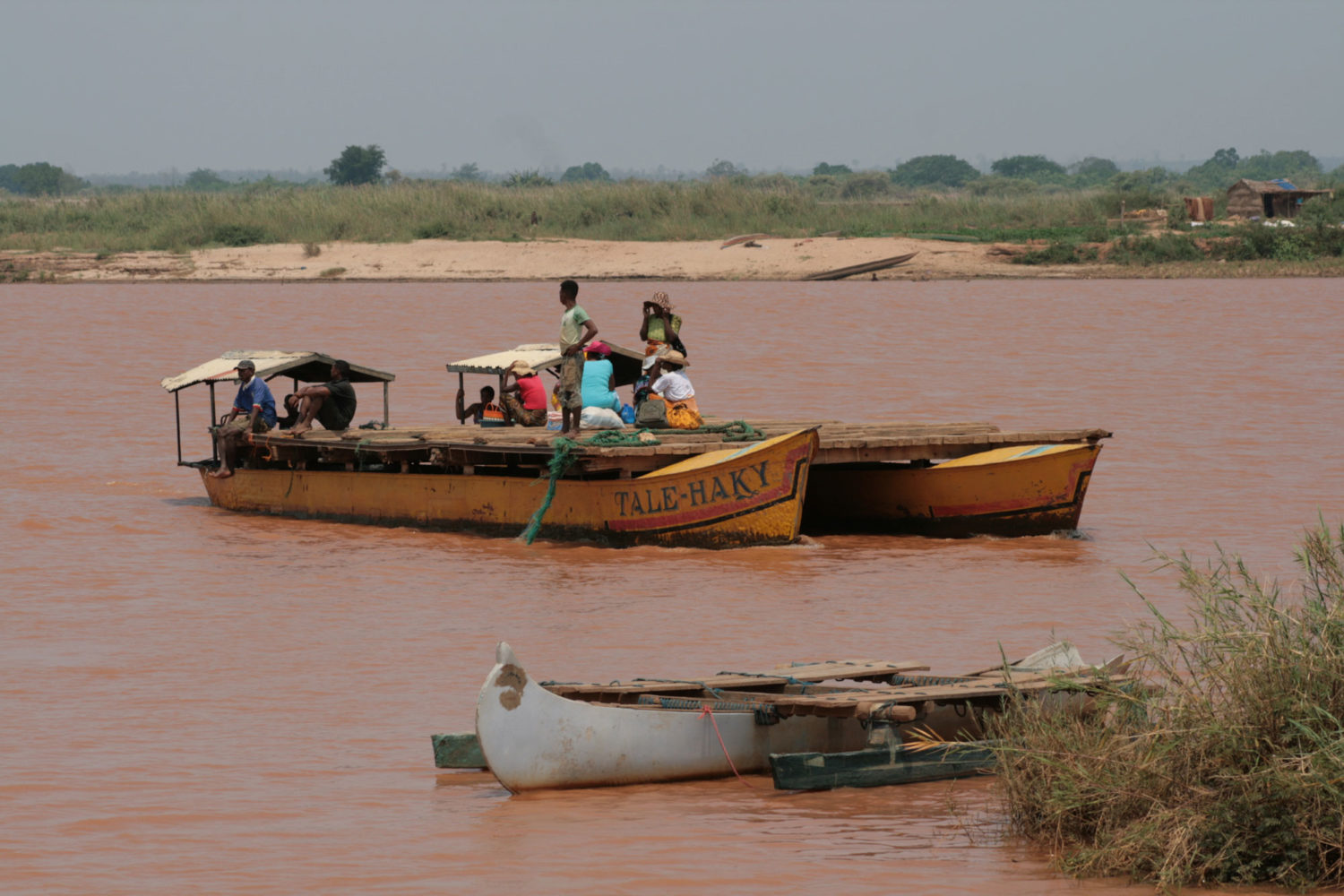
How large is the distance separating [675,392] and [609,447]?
1172 millimetres

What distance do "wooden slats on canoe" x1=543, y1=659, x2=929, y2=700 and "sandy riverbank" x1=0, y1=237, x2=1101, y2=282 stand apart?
1453 inches

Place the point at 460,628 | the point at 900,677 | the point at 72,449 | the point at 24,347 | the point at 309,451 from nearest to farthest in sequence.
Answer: the point at 900,677
the point at 460,628
the point at 309,451
the point at 72,449
the point at 24,347

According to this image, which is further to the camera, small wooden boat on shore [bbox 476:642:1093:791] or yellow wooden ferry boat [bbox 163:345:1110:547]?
yellow wooden ferry boat [bbox 163:345:1110:547]

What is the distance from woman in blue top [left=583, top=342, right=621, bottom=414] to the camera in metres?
14.6

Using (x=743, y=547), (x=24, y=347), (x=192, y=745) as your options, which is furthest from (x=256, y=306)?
(x=192, y=745)

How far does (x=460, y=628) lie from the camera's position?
425 inches

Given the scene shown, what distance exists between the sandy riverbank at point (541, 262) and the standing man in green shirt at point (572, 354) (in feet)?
104

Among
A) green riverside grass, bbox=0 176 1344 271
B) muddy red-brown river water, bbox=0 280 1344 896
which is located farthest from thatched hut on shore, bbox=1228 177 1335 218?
muddy red-brown river water, bbox=0 280 1344 896

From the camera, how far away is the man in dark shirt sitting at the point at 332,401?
593 inches

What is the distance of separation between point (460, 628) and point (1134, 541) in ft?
18.7

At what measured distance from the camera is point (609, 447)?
13.0 meters

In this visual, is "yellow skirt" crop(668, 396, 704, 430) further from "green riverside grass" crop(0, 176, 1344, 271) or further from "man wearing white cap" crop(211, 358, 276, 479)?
"green riverside grass" crop(0, 176, 1344, 271)

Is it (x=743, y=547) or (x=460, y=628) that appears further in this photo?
(x=743, y=547)

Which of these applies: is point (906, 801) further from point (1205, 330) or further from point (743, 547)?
point (1205, 330)
